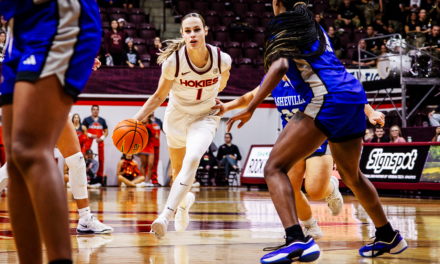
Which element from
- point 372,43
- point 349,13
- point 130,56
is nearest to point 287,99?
point 130,56

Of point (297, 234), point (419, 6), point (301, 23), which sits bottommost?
point (297, 234)

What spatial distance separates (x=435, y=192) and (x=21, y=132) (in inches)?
421

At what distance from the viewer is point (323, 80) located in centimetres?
333

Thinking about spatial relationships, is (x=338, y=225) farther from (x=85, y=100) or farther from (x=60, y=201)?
(x=85, y=100)

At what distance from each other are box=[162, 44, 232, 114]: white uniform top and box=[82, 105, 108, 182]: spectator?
32.8ft

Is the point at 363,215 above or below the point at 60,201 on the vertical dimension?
below

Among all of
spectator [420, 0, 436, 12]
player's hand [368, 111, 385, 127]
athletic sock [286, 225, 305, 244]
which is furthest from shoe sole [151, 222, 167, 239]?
spectator [420, 0, 436, 12]

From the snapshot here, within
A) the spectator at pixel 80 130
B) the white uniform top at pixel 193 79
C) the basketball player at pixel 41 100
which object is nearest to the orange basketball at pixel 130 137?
the white uniform top at pixel 193 79

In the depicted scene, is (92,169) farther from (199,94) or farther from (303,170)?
(303,170)

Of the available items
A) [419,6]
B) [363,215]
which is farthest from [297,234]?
[419,6]

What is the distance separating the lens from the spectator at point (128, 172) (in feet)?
48.2

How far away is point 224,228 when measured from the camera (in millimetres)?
5129

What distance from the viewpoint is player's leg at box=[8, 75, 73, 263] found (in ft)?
6.11

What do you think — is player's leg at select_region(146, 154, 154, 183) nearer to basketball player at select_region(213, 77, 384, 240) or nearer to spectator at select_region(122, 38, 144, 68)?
spectator at select_region(122, 38, 144, 68)
